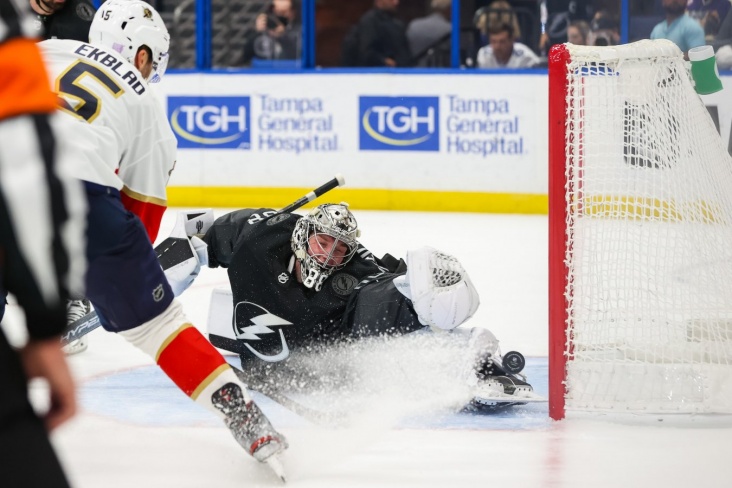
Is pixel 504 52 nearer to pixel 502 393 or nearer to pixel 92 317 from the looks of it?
pixel 92 317

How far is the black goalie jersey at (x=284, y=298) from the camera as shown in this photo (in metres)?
3.09

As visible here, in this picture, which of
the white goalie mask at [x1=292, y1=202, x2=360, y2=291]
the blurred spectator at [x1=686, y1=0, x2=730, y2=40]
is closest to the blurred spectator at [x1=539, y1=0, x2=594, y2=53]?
the blurred spectator at [x1=686, y1=0, x2=730, y2=40]

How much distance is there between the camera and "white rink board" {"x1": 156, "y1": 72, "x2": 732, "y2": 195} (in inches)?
283

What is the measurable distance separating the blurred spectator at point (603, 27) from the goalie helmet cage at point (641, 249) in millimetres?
4410

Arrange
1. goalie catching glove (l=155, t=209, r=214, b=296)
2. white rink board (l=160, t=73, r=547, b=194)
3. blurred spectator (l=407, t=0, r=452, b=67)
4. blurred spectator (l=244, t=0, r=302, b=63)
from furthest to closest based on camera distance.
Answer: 1. blurred spectator (l=244, t=0, r=302, b=63)
2. blurred spectator (l=407, t=0, r=452, b=67)
3. white rink board (l=160, t=73, r=547, b=194)
4. goalie catching glove (l=155, t=209, r=214, b=296)

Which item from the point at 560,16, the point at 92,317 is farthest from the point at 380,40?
the point at 92,317

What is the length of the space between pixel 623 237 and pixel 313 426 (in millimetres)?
948

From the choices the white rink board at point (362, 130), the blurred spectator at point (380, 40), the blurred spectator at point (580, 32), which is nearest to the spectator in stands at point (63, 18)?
the white rink board at point (362, 130)

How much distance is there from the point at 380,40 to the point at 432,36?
1.19ft

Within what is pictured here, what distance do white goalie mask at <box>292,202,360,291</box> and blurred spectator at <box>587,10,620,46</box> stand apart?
15.2 feet

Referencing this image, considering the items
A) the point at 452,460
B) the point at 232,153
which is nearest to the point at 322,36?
the point at 232,153

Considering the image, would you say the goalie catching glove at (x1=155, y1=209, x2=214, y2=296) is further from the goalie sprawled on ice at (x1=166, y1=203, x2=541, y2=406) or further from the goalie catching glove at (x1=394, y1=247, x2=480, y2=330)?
the goalie catching glove at (x1=394, y1=247, x2=480, y2=330)

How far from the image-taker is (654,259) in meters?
2.90

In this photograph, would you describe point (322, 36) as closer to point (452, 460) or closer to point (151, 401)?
point (151, 401)
